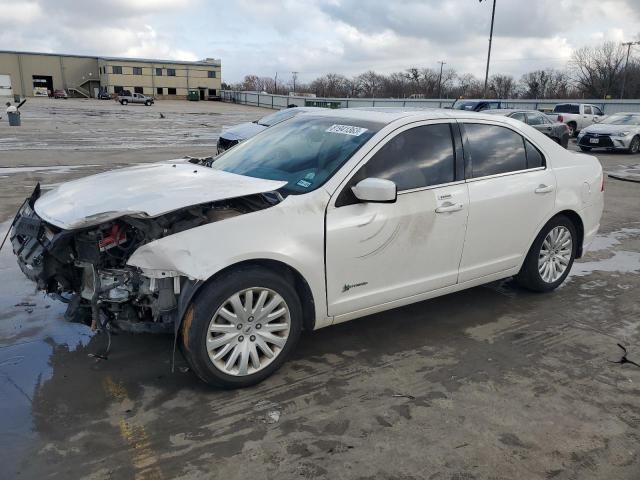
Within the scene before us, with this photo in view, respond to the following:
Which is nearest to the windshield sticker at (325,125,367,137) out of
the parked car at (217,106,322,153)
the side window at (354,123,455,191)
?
the side window at (354,123,455,191)

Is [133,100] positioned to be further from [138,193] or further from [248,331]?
[248,331]

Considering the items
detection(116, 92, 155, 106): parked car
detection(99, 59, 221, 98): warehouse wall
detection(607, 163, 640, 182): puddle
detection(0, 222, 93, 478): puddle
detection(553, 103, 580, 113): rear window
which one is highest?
detection(99, 59, 221, 98): warehouse wall

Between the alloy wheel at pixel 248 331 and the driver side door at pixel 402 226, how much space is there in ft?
1.35

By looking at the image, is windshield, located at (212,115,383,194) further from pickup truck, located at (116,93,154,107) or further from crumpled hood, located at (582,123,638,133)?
pickup truck, located at (116,93,154,107)

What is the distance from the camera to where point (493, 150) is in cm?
445

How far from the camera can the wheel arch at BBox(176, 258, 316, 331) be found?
3.07m

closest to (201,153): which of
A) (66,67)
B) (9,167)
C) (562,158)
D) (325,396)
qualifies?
(9,167)

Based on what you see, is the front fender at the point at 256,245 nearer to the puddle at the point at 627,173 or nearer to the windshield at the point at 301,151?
the windshield at the point at 301,151

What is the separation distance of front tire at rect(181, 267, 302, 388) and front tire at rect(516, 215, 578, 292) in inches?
99.1

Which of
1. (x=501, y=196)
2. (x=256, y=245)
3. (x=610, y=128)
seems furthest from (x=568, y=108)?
(x=256, y=245)

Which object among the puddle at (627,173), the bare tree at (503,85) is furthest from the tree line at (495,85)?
the puddle at (627,173)

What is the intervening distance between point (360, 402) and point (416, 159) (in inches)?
71.9

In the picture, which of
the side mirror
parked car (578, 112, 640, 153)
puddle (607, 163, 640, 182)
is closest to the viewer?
the side mirror

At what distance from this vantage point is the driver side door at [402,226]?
356 cm
